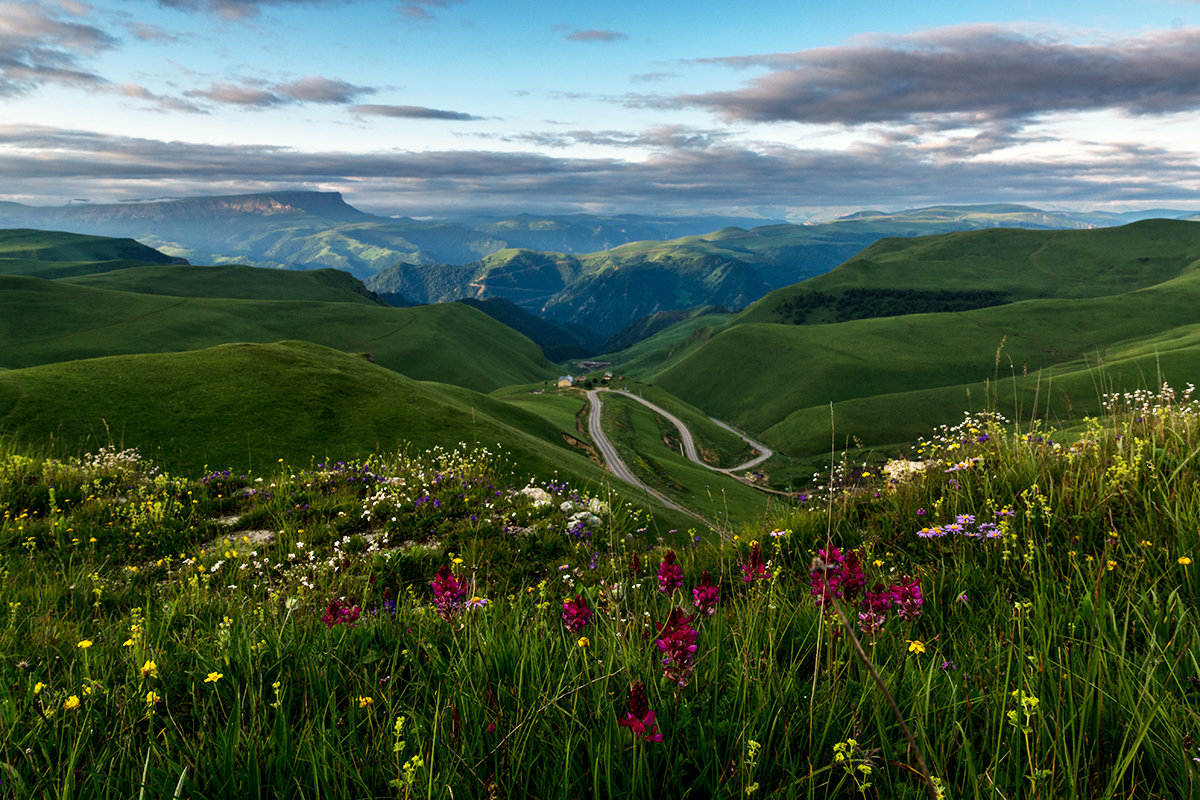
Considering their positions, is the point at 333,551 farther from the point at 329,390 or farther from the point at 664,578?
the point at 329,390

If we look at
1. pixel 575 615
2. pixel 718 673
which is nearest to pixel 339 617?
pixel 575 615

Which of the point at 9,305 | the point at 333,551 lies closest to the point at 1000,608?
the point at 333,551

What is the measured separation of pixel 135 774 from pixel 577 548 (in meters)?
5.63

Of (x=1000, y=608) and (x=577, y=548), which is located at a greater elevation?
(x=1000, y=608)

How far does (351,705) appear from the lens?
9.39ft

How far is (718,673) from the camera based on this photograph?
3074mm

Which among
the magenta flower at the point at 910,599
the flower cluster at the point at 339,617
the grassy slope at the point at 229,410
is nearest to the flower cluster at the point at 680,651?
the magenta flower at the point at 910,599

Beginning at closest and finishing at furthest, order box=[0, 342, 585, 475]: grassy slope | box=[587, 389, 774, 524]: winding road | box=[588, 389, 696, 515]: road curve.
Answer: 1. box=[0, 342, 585, 475]: grassy slope
2. box=[588, 389, 696, 515]: road curve
3. box=[587, 389, 774, 524]: winding road

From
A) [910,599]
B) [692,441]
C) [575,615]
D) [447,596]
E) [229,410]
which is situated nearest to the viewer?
[575,615]

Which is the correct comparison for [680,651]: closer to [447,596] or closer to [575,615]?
[575,615]

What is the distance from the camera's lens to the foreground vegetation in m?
2.38

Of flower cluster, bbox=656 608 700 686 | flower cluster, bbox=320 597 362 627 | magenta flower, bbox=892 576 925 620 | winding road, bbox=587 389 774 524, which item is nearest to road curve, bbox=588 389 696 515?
winding road, bbox=587 389 774 524

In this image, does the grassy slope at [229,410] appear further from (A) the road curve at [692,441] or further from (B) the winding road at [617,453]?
(A) the road curve at [692,441]

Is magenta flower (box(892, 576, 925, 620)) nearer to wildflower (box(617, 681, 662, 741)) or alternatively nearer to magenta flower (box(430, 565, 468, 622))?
wildflower (box(617, 681, 662, 741))
